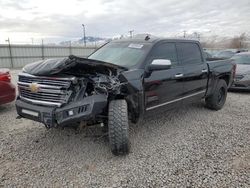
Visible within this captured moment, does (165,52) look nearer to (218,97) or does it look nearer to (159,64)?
(159,64)

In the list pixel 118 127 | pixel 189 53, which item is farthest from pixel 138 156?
pixel 189 53

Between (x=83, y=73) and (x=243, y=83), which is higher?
(x=83, y=73)

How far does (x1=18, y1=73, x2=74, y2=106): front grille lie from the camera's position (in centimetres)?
322

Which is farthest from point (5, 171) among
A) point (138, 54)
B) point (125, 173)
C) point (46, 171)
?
point (138, 54)

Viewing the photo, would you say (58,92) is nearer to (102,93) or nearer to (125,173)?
(102,93)

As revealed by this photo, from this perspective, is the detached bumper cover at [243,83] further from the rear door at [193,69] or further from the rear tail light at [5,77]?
the rear tail light at [5,77]

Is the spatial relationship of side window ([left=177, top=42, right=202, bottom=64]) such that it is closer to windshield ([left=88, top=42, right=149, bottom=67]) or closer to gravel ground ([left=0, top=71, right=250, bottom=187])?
windshield ([left=88, top=42, right=149, bottom=67])

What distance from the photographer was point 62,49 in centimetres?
2709

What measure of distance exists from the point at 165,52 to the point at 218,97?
2.37 meters

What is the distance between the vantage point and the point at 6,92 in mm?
5527

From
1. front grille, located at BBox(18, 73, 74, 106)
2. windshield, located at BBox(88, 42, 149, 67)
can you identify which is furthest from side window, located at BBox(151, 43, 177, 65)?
front grille, located at BBox(18, 73, 74, 106)

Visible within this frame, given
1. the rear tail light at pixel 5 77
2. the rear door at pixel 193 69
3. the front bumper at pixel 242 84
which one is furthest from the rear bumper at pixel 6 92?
the front bumper at pixel 242 84

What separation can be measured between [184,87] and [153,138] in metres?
1.25

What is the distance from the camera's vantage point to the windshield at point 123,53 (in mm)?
4035
